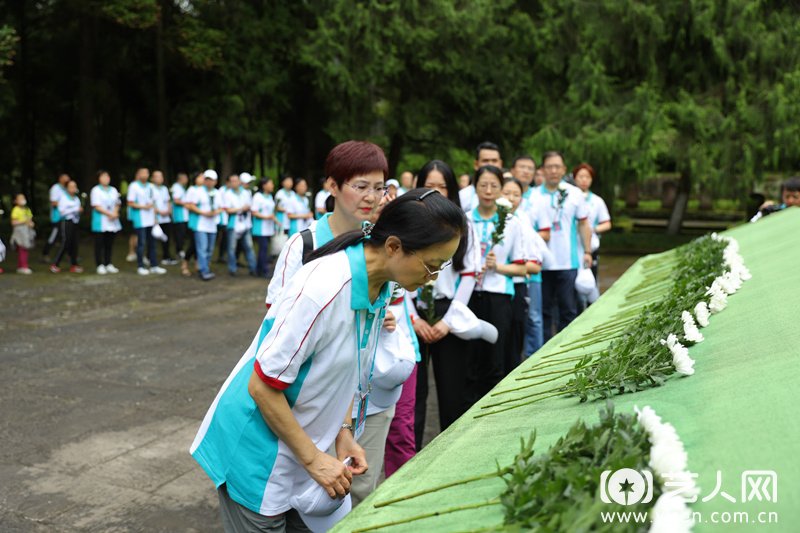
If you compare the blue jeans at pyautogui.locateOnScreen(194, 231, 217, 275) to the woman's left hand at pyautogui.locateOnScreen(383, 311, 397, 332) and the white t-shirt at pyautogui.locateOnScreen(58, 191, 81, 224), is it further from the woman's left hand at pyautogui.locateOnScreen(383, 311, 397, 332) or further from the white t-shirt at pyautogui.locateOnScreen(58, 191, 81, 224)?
the woman's left hand at pyautogui.locateOnScreen(383, 311, 397, 332)

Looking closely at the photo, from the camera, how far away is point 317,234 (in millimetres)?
3176

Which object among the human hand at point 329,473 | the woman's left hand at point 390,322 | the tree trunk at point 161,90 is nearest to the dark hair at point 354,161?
the woman's left hand at point 390,322

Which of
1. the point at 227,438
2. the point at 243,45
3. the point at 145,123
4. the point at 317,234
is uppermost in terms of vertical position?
the point at 243,45

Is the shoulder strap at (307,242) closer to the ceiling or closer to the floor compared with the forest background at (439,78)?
closer to the floor

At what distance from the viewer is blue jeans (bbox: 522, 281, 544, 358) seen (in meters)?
7.28

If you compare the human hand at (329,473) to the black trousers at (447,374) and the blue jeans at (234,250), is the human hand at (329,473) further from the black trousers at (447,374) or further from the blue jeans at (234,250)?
the blue jeans at (234,250)

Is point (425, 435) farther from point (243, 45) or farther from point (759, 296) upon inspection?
point (243, 45)

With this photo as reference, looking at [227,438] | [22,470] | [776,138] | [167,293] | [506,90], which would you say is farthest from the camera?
[506,90]

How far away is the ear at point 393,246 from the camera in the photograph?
2254 mm

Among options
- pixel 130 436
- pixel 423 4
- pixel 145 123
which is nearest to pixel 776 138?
pixel 423 4

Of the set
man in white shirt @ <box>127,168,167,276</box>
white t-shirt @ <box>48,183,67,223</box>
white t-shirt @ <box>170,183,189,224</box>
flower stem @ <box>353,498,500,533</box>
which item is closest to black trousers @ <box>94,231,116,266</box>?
man in white shirt @ <box>127,168,167,276</box>

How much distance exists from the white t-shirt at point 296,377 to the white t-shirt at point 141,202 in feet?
40.6

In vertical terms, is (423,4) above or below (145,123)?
above

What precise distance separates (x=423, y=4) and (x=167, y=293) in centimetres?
1092
